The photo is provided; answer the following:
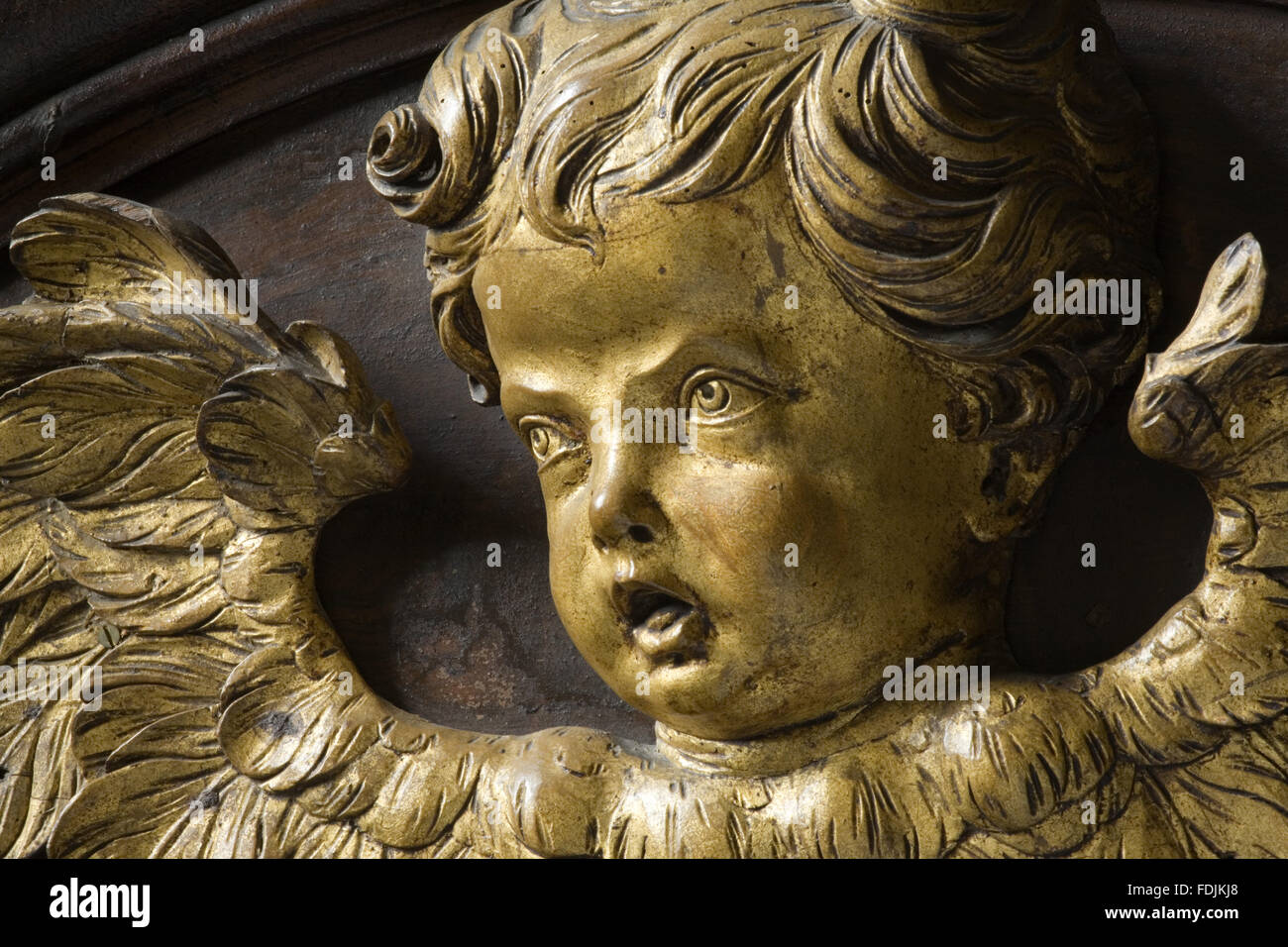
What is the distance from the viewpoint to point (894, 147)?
1081 millimetres

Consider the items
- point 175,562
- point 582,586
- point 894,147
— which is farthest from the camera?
point 175,562

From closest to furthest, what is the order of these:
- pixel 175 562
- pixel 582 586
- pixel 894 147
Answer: pixel 894 147
pixel 582 586
pixel 175 562

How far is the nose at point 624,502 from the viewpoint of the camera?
1136 mm

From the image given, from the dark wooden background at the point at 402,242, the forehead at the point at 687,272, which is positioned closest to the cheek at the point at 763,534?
the forehead at the point at 687,272

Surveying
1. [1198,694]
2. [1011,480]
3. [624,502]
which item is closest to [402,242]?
[624,502]

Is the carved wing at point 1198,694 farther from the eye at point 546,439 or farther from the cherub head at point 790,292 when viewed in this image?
the eye at point 546,439

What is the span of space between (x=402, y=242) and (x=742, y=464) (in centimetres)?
48

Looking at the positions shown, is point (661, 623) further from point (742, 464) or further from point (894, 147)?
point (894, 147)

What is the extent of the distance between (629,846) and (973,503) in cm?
37

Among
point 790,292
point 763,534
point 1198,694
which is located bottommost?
point 1198,694

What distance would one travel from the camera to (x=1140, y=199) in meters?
1.19

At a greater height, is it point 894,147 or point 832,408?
point 894,147

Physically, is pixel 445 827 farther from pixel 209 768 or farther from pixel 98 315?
pixel 98 315

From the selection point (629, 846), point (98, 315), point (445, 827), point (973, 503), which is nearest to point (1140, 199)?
point (973, 503)
